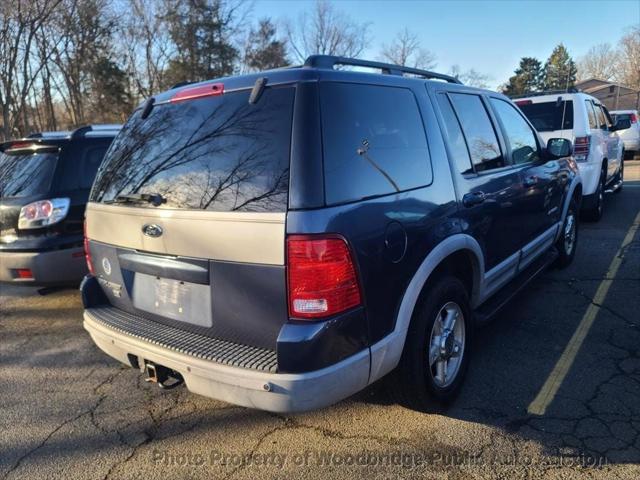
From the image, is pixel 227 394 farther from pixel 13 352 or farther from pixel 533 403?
pixel 13 352

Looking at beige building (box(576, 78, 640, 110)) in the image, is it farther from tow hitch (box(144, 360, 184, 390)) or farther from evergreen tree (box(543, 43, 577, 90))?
tow hitch (box(144, 360, 184, 390))

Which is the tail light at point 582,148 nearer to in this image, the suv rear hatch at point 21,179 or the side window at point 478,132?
the side window at point 478,132

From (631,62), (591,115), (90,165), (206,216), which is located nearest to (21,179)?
(90,165)

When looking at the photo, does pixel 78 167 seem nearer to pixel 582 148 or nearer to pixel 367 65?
pixel 367 65

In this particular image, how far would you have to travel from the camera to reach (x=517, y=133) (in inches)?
165

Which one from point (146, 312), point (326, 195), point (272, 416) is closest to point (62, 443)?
point (146, 312)

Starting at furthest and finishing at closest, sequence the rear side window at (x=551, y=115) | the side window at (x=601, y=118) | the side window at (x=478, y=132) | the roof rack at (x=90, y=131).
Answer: the side window at (x=601, y=118) → the rear side window at (x=551, y=115) → the roof rack at (x=90, y=131) → the side window at (x=478, y=132)

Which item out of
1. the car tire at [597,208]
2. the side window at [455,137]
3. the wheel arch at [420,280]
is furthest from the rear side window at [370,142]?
the car tire at [597,208]

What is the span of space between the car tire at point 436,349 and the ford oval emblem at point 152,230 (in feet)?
4.65

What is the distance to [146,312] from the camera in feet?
8.71

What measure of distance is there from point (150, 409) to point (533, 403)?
7.95ft

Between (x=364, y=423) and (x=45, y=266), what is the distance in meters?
3.18

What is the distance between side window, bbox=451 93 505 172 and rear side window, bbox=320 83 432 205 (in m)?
0.63

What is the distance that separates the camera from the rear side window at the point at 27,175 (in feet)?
14.5
